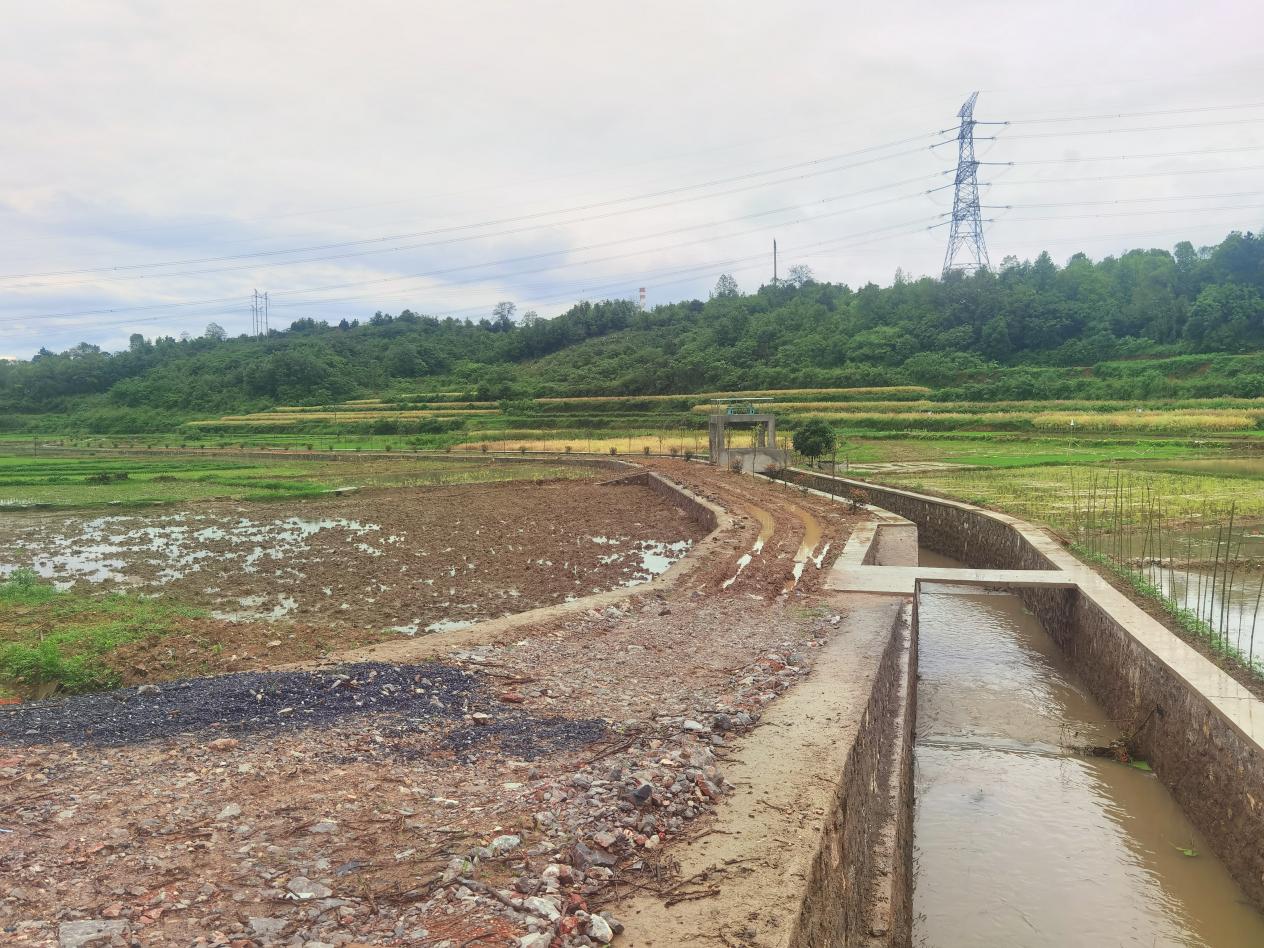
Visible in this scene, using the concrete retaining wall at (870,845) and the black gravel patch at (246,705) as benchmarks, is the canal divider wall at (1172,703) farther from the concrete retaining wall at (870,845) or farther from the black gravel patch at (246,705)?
the black gravel patch at (246,705)

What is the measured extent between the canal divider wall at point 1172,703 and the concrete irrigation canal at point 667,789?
0.04m

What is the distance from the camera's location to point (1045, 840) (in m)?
6.92

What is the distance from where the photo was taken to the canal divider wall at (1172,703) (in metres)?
5.99

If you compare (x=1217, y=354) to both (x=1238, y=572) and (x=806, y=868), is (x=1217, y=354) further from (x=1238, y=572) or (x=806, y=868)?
(x=806, y=868)

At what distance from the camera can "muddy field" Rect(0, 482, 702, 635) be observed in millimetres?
11945

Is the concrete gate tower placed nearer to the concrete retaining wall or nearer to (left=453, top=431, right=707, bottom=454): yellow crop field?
(left=453, top=431, right=707, bottom=454): yellow crop field

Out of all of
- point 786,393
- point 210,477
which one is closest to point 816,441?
point 210,477

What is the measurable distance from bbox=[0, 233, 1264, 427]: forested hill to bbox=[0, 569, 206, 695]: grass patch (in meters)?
45.6

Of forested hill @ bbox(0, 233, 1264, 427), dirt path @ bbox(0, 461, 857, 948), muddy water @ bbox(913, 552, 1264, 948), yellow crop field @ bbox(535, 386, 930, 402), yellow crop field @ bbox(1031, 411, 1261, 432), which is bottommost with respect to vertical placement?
muddy water @ bbox(913, 552, 1264, 948)

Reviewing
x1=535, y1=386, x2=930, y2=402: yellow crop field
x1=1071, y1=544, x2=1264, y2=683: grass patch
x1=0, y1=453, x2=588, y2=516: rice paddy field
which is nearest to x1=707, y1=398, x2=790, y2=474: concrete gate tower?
x1=0, y1=453, x2=588, y2=516: rice paddy field

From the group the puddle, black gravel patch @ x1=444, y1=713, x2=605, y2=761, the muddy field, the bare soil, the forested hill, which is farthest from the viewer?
the forested hill

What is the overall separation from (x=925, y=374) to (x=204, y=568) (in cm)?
4792

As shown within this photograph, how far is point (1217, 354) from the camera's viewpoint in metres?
A: 48.5

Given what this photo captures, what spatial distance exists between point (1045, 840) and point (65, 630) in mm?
10460
